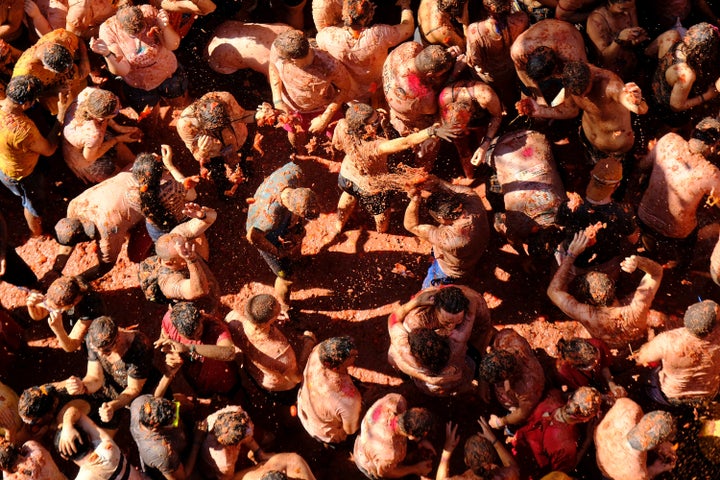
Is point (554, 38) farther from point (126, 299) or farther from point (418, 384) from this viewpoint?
point (126, 299)

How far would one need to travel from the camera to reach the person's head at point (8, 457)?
6000mm

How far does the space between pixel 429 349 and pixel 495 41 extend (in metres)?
3.50

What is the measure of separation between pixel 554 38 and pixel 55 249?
6.10 meters

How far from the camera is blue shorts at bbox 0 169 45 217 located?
8.38 metres

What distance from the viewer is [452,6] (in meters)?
8.06

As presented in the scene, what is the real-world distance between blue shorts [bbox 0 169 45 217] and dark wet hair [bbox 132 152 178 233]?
1.68 meters

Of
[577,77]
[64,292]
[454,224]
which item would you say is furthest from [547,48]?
[64,292]

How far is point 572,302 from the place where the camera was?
704 centimetres

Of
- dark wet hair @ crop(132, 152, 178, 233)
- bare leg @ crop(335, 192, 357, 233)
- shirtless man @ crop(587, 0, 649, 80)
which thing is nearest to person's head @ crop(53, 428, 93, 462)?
dark wet hair @ crop(132, 152, 178, 233)

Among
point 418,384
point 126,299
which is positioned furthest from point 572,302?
point 126,299

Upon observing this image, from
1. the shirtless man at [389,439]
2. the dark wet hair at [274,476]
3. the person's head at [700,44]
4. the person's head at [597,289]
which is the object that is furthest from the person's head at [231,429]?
the person's head at [700,44]

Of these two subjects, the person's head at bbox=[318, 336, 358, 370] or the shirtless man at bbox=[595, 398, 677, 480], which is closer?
the shirtless man at bbox=[595, 398, 677, 480]

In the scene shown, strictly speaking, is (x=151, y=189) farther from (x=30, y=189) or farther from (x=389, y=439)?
(x=389, y=439)

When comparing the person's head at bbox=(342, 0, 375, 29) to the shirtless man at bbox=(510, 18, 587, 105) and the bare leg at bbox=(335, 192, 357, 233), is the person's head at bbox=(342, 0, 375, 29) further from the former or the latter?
the bare leg at bbox=(335, 192, 357, 233)
